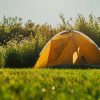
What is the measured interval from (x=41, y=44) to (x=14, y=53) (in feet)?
6.16

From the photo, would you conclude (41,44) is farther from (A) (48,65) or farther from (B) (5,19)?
(B) (5,19)

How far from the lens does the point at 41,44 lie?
1861cm

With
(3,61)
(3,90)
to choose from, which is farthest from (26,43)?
(3,90)

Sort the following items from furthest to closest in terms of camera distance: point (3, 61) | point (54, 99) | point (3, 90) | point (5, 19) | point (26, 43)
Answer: point (5, 19) < point (26, 43) < point (3, 61) < point (3, 90) < point (54, 99)

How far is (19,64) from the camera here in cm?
1703

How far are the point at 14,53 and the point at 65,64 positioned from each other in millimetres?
4025

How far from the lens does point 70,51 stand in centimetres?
1426

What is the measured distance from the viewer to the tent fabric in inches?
554

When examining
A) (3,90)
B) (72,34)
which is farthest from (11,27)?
(3,90)

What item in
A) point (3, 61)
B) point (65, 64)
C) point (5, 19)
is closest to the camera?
point (65, 64)

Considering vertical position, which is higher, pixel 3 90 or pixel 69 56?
pixel 3 90

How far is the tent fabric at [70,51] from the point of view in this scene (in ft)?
46.1

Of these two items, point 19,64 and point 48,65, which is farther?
point 19,64

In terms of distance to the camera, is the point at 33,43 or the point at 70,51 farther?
the point at 33,43
